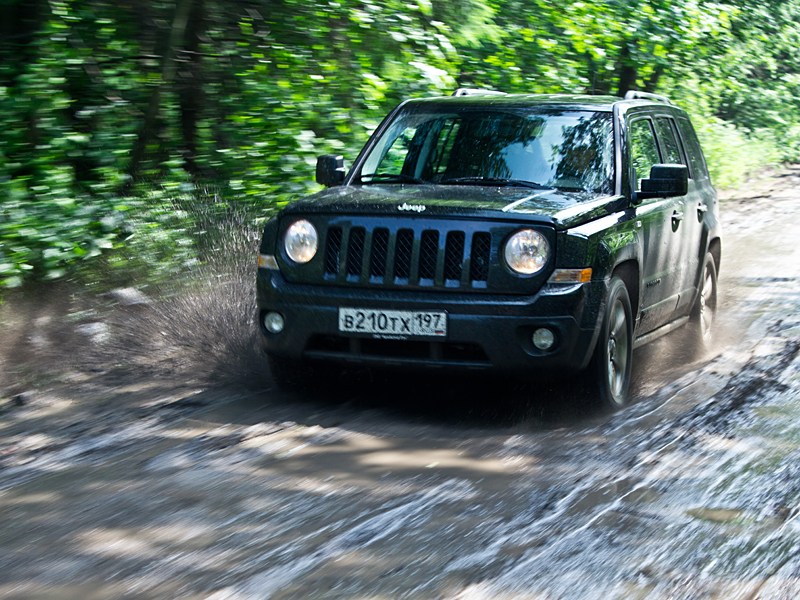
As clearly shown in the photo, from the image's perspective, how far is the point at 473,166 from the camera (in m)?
7.08

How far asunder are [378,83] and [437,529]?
6954mm

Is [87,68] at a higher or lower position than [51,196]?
higher

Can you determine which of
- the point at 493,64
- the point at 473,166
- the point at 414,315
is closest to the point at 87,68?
the point at 473,166

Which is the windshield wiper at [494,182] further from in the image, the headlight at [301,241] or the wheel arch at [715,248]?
the wheel arch at [715,248]

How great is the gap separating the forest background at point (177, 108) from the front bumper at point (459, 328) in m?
2.32

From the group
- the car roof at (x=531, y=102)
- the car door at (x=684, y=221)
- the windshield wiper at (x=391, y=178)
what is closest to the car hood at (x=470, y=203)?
the windshield wiper at (x=391, y=178)

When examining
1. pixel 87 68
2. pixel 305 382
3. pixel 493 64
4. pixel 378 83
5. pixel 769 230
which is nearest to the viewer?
pixel 305 382

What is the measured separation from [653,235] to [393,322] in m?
1.94

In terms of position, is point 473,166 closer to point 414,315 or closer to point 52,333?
point 414,315

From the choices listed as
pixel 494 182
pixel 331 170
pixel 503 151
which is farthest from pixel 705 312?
pixel 331 170

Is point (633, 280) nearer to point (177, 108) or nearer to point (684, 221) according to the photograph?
point (684, 221)

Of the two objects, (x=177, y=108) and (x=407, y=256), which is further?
(x=177, y=108)

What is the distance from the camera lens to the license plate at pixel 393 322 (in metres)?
6.11

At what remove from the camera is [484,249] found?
6.09 meters
